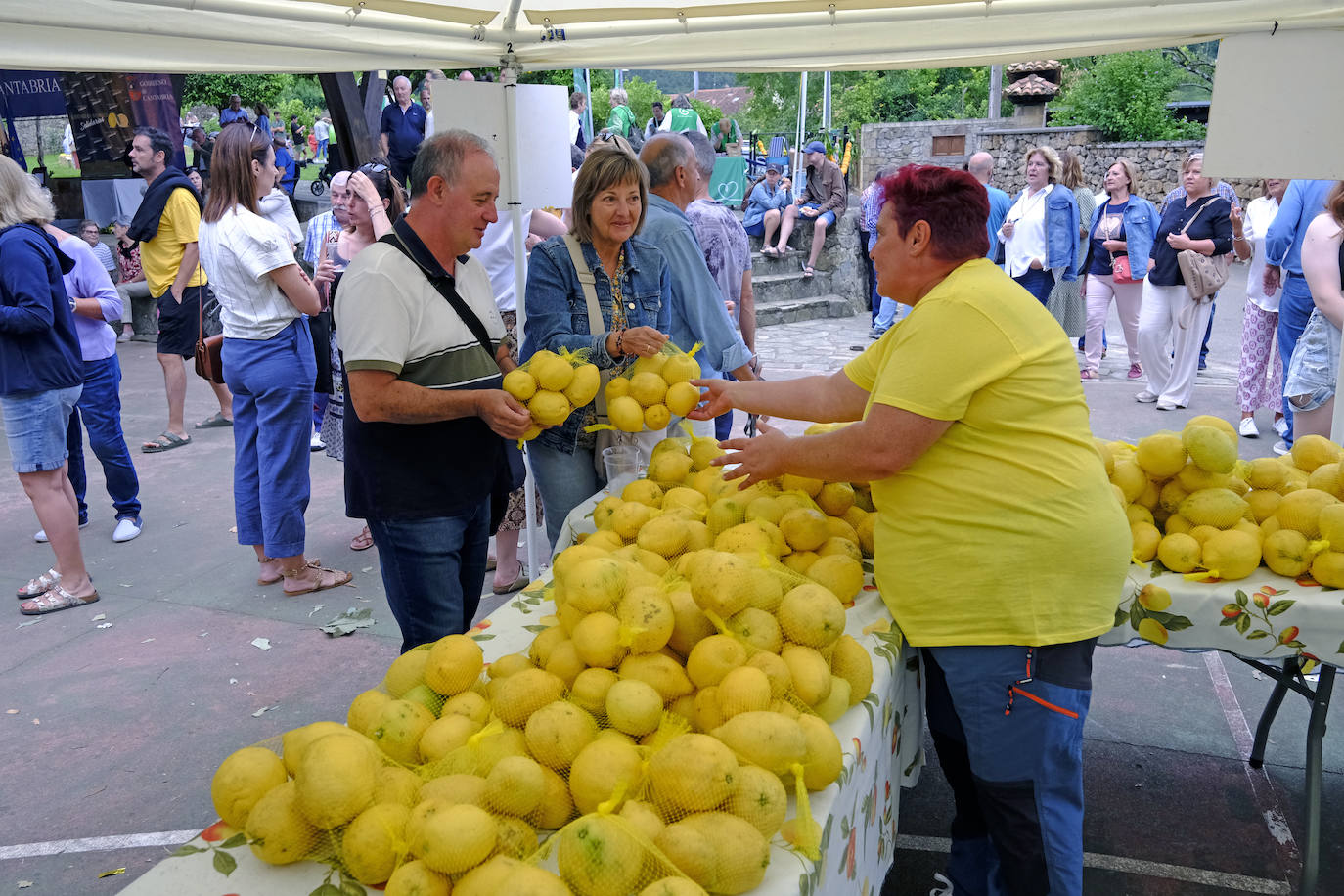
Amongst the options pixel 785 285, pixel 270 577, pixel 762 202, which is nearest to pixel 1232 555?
pixel 270 577

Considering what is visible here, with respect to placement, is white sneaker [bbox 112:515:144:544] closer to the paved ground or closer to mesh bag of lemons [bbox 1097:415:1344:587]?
the paved ground

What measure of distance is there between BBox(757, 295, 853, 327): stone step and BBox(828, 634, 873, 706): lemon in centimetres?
1119

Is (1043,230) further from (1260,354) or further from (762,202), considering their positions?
(762,202)

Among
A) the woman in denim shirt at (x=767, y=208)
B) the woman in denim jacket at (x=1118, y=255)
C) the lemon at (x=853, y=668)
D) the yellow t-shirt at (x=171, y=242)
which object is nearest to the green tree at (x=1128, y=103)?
the woman in denim shirt at (x=767, y=208)

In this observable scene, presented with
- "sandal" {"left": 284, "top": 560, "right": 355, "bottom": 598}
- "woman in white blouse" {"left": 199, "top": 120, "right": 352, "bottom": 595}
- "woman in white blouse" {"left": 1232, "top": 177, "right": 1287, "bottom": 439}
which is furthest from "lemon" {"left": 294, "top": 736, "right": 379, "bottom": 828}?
"woman in white blouse" {"left": 1232, "top": 177, "right": 1287, "bottom": 439}

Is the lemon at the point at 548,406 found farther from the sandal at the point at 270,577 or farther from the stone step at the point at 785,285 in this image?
the stone step at the point at 785,285

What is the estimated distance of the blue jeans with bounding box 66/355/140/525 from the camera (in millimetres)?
5367

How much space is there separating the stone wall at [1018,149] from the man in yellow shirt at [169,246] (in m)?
14.3

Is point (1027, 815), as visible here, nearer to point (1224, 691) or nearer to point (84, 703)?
point (1224, 691)

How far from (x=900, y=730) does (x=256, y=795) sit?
1.56 metres

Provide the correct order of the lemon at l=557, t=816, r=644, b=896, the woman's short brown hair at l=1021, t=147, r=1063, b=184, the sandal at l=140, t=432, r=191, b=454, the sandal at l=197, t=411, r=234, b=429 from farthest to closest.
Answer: the woman's short brown hair at l=1021, t=147, r=1063, b=184
the sandal at l=197, t=411, r=234, b=429
the sandal at l=140, t=432, r=191, b=454
the lemon at l=557, t=816, r=644, b=896

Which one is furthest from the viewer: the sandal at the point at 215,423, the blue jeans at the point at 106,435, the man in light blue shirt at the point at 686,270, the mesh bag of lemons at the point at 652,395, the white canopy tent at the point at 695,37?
the sandal at the point at 215,423

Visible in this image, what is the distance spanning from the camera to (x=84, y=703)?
13.1ft

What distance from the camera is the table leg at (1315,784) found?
8.93 ft
